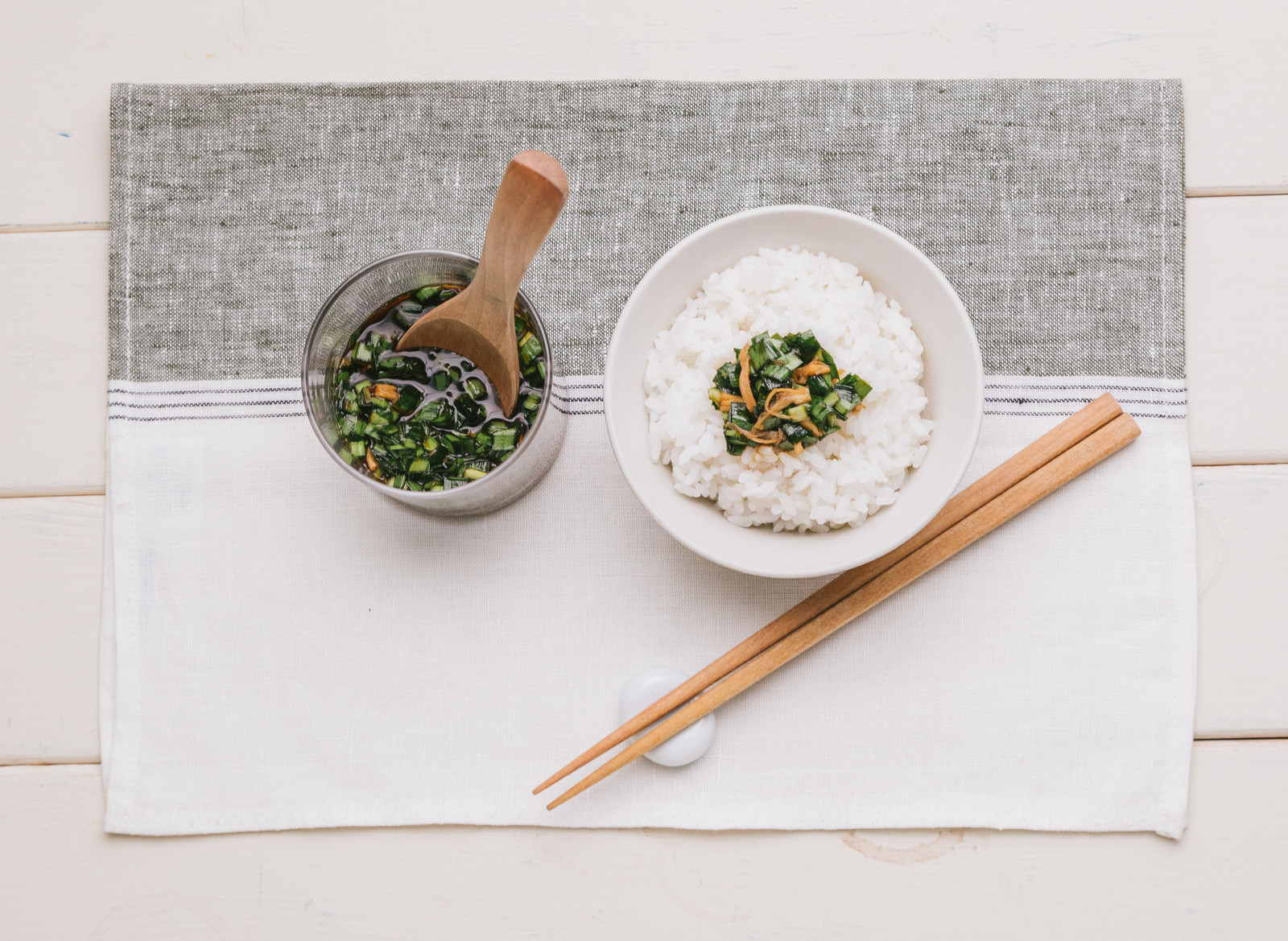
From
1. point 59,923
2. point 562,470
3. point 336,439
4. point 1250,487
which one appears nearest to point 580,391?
point 562,470

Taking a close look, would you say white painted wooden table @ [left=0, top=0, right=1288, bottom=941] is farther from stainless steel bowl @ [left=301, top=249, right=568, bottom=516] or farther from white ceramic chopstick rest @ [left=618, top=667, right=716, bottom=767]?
stainless steel bowl @ [left=301, top=249, right=568, bottom=516]

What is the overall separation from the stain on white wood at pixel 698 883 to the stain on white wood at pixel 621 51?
116cm

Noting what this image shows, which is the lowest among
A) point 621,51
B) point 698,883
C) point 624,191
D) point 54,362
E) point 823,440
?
point 698,883

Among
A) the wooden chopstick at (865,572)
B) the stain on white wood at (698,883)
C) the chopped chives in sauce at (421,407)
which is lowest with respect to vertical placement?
the stain on white wood at (698,883)

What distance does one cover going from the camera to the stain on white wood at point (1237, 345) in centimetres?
162

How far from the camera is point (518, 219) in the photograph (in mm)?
1206

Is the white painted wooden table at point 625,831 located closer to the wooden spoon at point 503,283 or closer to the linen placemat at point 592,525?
the linen placemat at point 592,525

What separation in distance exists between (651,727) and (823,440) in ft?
1.89

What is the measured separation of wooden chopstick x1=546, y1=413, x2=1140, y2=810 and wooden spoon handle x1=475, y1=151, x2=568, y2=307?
717 millimetres

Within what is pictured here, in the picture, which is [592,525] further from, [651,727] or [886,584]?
[886,584]

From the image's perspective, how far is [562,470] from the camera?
1597mm

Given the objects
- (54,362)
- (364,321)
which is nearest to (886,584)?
(364,321)

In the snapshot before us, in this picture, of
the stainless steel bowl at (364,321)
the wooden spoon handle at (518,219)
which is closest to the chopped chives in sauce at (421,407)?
the stainless steel bowl at (364,321)

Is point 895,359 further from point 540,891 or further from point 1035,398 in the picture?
point 540,891
